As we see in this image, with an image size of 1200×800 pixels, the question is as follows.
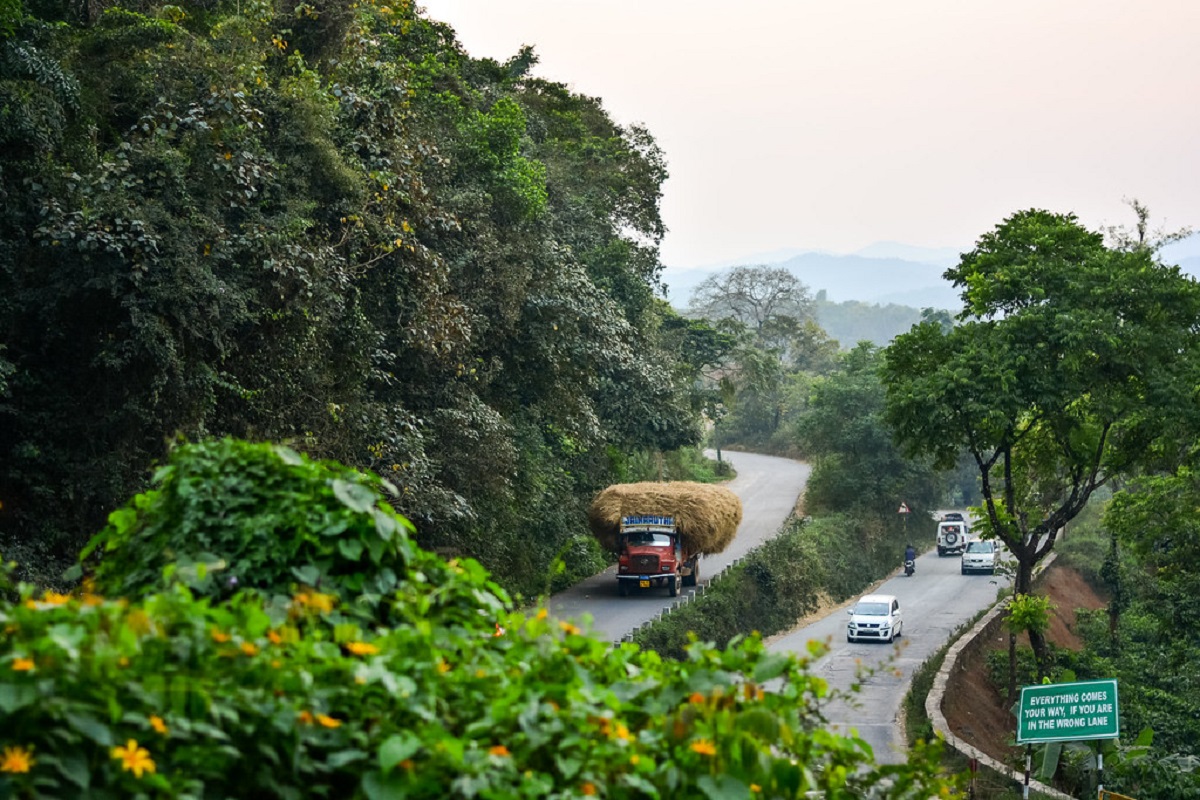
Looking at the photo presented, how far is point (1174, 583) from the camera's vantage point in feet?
71.9

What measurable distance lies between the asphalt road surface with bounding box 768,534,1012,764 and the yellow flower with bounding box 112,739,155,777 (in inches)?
430

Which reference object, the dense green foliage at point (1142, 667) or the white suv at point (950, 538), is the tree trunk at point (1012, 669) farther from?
the white suv at point (950, 538)

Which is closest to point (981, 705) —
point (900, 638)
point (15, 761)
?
point (900, 638)

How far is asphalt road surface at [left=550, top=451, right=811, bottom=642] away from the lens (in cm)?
2545

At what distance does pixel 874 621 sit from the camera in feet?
94.5

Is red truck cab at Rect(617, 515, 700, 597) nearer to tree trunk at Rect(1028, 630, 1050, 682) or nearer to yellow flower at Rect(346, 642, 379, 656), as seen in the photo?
tree trunk at Rect(1028, 630, 1050, 682)

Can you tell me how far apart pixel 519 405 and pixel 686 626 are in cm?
604

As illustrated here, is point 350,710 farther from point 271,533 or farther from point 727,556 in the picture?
point 727,556

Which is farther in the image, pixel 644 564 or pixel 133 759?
pixel 644 564

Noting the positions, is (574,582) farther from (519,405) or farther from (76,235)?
(76,235)

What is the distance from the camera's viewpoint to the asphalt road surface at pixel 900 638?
795 inches

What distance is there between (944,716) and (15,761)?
64.3ft

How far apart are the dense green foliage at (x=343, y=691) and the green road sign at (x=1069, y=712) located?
7730 mm

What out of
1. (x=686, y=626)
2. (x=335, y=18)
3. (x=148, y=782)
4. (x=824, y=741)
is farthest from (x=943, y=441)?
(x=148, y=782)
